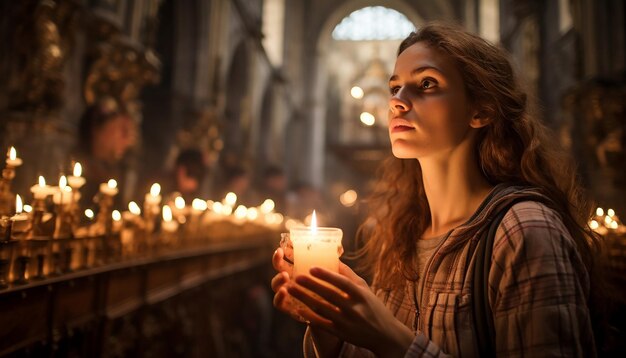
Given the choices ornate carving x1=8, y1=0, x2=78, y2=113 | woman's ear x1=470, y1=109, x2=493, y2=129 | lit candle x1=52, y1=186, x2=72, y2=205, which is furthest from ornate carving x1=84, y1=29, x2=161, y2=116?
woman's ear x1=470, y1=109, x2=493, y2=129

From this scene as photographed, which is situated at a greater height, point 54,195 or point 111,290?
point 54,195

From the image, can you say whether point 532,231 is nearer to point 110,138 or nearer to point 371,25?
point 110,138

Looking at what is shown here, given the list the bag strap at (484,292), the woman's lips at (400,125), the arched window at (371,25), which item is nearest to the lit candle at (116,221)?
the woman's lips at (400,125)

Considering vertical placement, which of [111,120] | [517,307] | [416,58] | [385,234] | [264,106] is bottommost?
[517,307]

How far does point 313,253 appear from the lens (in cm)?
108

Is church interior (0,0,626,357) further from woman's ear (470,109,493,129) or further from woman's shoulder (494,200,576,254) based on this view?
woman's shoulder (494,200,576,254)

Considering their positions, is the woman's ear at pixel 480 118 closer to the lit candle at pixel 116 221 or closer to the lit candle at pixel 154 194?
the lit candle at pixel 116 221

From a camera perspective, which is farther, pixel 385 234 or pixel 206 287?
pixel 206 287

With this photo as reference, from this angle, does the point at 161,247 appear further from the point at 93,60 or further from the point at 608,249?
the point at 608,249

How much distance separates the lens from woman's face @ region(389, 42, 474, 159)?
1332 millimetres

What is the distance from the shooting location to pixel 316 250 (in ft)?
3.54

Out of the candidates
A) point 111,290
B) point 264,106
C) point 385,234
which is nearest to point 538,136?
point 385,234

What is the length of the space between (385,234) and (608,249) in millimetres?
1241

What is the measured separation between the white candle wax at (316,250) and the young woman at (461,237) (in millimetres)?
51
